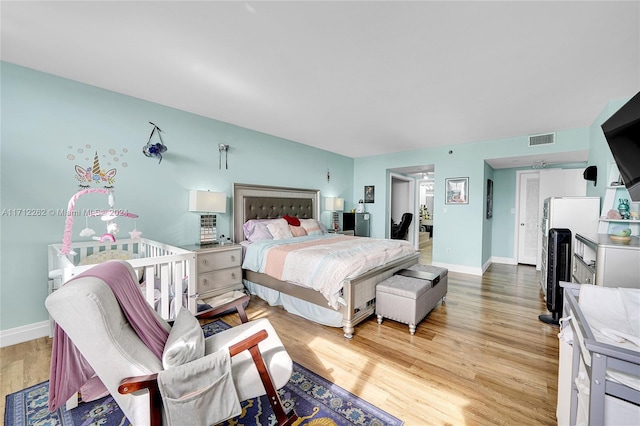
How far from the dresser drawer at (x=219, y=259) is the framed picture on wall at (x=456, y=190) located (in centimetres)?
417

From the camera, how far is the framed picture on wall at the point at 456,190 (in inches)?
196

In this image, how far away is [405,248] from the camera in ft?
11.9

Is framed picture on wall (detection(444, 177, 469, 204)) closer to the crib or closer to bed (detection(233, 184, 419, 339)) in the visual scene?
bed (detection(233, 184, 419, 339))

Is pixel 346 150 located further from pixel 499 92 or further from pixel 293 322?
pixel 293 322

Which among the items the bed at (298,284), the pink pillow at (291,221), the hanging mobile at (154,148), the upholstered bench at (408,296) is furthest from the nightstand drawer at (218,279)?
the upholstered bench at (408,296)

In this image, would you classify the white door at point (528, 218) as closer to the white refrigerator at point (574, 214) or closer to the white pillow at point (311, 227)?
the white refrigerator at point (574, 214)

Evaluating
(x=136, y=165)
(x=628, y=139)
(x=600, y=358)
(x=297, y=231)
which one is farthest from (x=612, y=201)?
(x=136, y=165)

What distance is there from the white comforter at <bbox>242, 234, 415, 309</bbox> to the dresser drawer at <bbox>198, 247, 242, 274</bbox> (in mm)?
158

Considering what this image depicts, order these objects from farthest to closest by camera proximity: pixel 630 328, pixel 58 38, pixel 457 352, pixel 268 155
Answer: pixel 268 155
pixel 457 352
pixel 58 38
pixel 630 328

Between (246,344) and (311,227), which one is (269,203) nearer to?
(311,227)

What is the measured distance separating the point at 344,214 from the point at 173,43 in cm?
458

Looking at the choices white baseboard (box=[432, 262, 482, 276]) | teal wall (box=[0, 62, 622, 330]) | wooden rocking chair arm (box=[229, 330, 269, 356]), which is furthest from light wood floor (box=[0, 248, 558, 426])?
white baseboard (box=[432, 262, 482, 276])

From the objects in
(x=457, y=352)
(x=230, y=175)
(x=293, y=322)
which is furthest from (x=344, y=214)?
(x=457, y=352)

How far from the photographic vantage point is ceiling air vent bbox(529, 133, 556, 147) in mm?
4130
